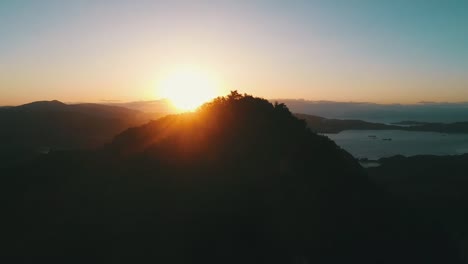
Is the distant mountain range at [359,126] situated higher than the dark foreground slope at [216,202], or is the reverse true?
the dark foreground slope at [216,202]

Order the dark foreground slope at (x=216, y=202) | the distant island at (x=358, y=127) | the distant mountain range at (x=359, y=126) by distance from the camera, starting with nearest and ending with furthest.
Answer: the dark foreground slope at (x=216, y=202), the distant island at (x=358, y=127), the distant mountain range at (x=359, y=126)

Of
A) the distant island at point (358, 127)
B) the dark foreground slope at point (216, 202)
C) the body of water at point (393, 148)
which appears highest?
the dark foreground slope at point (216, 202)

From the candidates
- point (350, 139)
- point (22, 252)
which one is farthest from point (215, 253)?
point (350, 139)

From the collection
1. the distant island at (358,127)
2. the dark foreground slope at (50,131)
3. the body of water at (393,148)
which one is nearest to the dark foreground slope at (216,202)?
the dark foreground slope at (50,131)

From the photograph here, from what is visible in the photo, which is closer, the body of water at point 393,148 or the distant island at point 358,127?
the body of water at point 393,148

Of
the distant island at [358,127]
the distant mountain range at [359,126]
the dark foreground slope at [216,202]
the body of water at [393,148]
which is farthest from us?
the distant mountain range at [359,126]

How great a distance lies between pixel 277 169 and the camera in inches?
853

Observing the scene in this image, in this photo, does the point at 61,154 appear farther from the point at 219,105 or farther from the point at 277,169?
the point at 277,169

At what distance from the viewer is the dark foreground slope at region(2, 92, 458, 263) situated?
1725 cm

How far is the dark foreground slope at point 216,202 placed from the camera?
17.2 metres

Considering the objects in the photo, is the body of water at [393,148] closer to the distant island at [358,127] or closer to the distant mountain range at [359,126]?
the distant island at [358,127]

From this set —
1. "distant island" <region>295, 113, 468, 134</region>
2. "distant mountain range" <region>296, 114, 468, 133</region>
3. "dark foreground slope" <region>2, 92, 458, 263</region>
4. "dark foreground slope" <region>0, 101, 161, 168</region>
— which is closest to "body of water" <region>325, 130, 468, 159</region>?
"distant island" <region>295, 113, 468, 134</region>

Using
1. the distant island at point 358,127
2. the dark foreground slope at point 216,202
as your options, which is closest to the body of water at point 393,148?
the distant island at point 358,127

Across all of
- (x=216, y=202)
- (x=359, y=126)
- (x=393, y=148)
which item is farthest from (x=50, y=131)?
(x=359, y=126)
